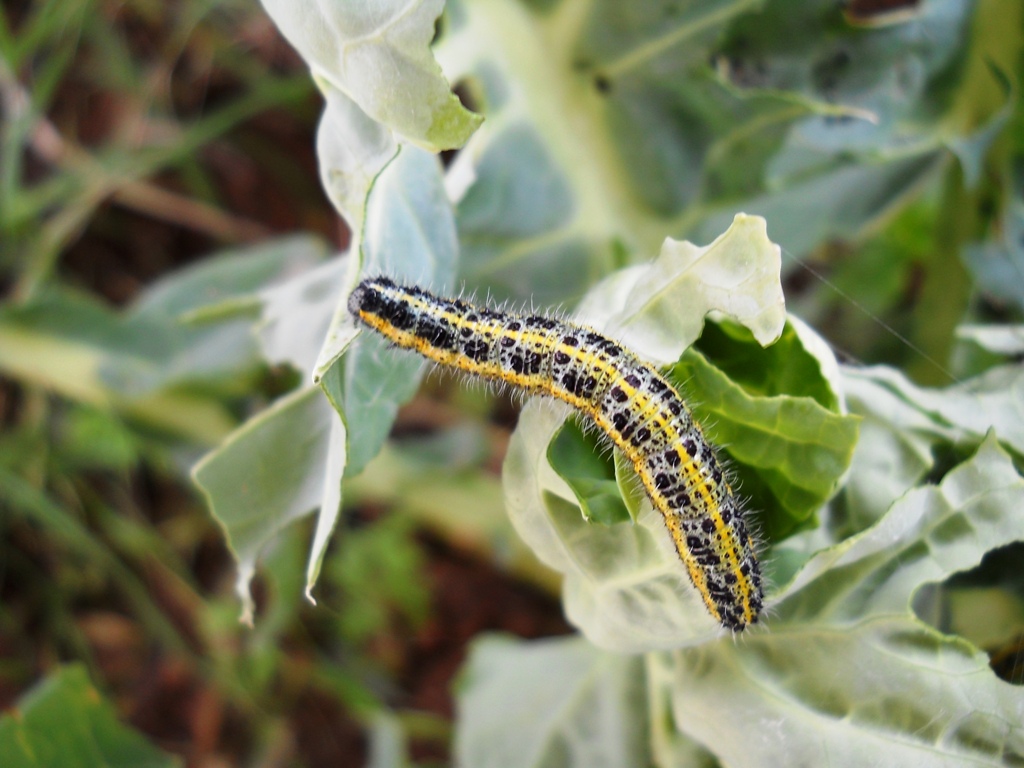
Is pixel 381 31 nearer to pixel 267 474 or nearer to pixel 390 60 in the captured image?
pixel 390 60

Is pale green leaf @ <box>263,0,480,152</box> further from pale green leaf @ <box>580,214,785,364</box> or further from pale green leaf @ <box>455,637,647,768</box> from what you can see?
pale green leaf @ <box>455,637,647,768</box>

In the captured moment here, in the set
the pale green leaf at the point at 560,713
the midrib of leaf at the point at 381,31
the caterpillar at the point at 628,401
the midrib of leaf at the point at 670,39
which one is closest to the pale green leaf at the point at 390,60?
the midrib of leaf at the point at 381,31

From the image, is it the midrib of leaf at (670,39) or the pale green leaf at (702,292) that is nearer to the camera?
the pale green leaf at (702,292)

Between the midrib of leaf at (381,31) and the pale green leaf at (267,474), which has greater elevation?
the midrib of leaf at (381,31)

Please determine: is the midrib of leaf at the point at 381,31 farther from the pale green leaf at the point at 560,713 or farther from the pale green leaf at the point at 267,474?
the pale green leaf at the point at 560,713

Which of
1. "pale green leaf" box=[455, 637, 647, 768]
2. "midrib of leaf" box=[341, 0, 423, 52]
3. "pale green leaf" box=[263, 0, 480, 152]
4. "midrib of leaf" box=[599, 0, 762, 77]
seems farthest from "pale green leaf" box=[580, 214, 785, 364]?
"pale green leaf" box=[455, 637, 647, 768]

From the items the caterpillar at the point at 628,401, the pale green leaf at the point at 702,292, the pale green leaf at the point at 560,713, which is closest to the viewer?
the pale green leaf at the point at 702,292

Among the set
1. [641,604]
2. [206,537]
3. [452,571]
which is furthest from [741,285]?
[206,537]
